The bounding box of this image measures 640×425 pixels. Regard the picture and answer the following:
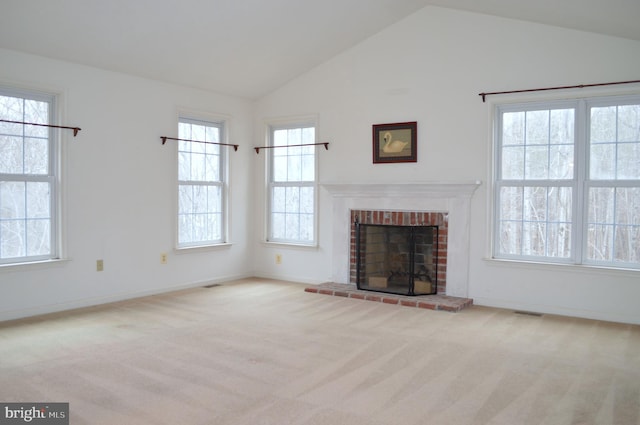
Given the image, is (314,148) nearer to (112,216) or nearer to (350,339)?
(112,216)

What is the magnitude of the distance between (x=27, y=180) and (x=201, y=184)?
6.90 ft

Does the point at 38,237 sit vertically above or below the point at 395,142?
below

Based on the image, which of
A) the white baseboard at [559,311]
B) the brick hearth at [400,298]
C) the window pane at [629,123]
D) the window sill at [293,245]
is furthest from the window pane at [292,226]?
the window pane at [629,123]

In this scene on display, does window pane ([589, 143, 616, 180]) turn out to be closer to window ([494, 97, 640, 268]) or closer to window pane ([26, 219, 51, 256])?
window ([494, 97, 640, 268])

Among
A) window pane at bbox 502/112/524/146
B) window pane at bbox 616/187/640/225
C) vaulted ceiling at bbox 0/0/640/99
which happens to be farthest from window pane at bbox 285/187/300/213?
window pane at bbox 616/187/640/225

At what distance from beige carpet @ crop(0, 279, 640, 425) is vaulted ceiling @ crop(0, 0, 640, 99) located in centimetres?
258

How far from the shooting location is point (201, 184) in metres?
6.50

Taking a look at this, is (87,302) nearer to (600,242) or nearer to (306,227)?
(306,227)

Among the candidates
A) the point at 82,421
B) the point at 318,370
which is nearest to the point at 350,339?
the point at 318,370

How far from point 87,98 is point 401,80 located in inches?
135

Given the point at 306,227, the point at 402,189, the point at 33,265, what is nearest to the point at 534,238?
the point at 402,189

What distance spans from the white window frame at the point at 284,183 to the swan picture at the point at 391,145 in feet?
3.23

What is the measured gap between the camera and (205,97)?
21.2ft

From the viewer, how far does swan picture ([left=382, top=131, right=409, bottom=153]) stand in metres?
5.95
